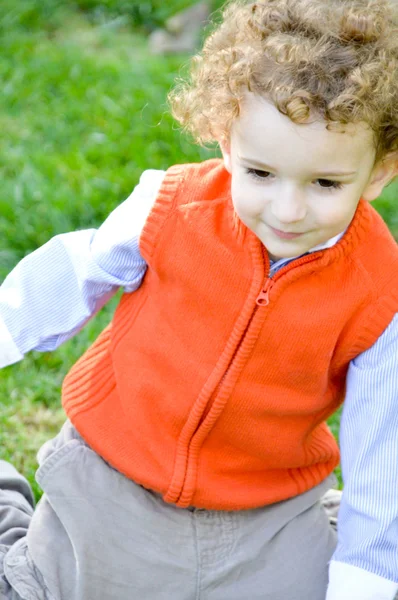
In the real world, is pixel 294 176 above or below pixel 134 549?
above

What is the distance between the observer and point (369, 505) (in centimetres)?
212

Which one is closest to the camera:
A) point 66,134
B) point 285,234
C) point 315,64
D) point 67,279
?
point 315,64

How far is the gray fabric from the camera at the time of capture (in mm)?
2264

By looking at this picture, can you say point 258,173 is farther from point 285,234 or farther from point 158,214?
point 158,214

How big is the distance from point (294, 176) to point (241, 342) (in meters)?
0.40

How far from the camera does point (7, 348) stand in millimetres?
2250

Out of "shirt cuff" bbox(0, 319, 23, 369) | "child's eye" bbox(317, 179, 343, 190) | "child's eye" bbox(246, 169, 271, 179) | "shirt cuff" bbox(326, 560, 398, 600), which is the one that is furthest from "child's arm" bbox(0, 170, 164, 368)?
"shirt cuff" bbox(326, 560, 398, 600)

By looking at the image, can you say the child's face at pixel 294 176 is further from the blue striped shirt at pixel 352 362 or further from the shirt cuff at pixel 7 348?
the shirt cuff at pixel 7 348

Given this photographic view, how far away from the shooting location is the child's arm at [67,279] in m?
2.20

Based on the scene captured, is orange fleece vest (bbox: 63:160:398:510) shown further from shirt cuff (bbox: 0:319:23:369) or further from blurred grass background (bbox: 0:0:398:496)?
blurred grass background (bbox: 0:0:398:496)

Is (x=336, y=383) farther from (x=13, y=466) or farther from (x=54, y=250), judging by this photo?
(x=13, y=466)

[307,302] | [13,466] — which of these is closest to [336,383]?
[307,302]

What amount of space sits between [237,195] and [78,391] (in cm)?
63

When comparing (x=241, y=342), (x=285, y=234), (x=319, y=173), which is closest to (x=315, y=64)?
(x=319, y=173)
